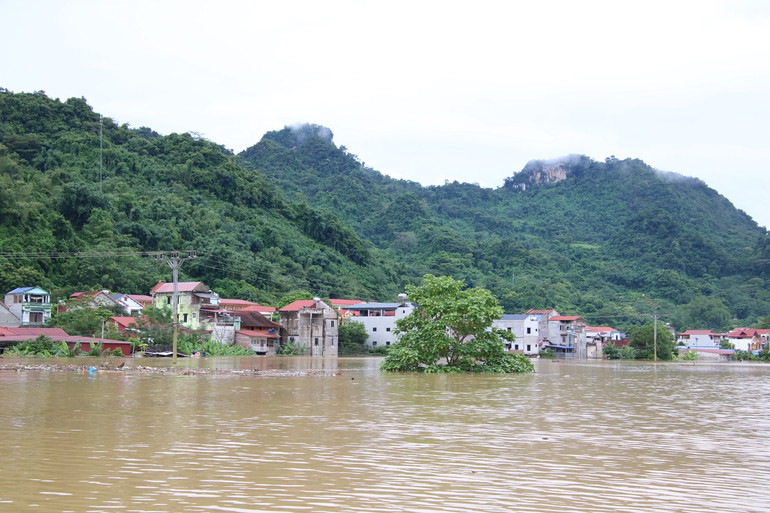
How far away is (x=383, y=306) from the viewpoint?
73.8 metres

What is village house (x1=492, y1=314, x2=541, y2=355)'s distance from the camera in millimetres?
77062

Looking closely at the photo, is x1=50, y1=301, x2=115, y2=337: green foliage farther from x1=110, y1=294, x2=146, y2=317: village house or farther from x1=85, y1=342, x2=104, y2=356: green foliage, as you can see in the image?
x1=110, y1=294, x2=146, y2=317: village house

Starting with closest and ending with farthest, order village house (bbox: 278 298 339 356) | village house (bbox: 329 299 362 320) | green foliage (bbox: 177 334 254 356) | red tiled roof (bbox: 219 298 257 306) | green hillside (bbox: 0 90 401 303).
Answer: green foliage (bbox: 177 334 254 356), green hillside (bbox: 0 90 401 303), red tiled roof (bbox: 219 298 257 306), village house (bbox: 278 298 339 356), village house (bbox: 329 299 362 320)

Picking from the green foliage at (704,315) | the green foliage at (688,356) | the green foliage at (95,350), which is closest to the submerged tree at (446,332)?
the green foliage at (95,350)

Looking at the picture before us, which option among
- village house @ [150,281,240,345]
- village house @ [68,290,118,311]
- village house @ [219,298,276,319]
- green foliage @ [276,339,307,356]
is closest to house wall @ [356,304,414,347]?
green foliage @ [276,339,307,356]

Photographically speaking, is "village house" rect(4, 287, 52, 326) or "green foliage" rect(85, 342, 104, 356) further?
"village house" rect(4, 287, 52, 326)

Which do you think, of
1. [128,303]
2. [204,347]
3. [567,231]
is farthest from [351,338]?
[567,231]

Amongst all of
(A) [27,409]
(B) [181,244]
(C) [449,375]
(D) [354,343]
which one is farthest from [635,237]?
(A) [27,409]

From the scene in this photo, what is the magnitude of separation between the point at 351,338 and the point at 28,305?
29.6 metres

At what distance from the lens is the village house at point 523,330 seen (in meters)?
77.1

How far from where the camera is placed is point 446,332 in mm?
33250

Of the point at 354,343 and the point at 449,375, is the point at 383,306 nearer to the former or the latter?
the point at 354,343

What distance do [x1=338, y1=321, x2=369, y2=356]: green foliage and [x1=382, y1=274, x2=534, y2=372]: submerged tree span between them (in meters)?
35.7

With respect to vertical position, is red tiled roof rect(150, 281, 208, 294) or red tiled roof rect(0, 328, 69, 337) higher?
red tiled roof rect(150, 281, 208, 294)
